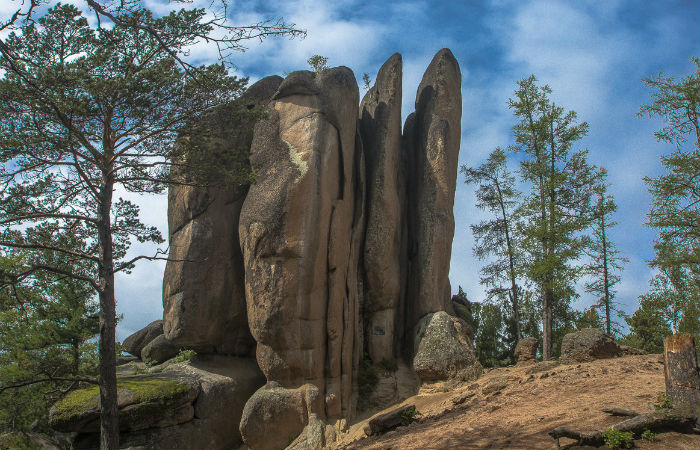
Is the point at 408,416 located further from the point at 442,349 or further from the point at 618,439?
the point at 618,439

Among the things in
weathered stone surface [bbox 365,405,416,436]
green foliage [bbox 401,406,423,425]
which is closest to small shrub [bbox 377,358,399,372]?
green foliage [bbox 401,406,423,425]

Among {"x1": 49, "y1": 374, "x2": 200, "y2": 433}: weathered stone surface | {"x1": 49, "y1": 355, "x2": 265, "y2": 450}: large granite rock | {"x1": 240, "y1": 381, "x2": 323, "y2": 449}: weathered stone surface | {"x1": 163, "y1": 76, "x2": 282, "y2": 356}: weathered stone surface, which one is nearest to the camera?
{"x1": 49, "y1": 374, "x2": 200, "y2": 433}: weathered stone surface

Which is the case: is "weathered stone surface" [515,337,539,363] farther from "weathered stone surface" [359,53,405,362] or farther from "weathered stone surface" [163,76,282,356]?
"weathered stone surface" [163,76,282,356]

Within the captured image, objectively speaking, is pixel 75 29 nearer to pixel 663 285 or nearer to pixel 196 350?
pixel 196 350

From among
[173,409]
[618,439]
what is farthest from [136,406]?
[618,439]

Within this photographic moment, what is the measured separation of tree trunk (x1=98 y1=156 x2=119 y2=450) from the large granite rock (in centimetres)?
378

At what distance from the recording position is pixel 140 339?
2261cm

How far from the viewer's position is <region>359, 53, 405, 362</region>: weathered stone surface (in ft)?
63.9

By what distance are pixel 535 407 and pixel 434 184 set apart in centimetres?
1011

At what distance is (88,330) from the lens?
19906mm

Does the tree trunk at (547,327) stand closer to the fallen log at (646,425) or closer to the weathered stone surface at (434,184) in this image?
the weathered stone surface at (434,184)

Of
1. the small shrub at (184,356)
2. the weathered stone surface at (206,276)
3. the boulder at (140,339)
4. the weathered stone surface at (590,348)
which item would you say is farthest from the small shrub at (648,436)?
the boulder at (140,339)

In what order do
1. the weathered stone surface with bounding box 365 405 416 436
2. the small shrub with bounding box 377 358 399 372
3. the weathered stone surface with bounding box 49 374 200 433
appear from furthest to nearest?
the small shrub with bounding box 377 358 399 372 → the weathered stone surface with bounding box 49 374 200 433 → the weathered stone surface with bounding box 365 405 416 436

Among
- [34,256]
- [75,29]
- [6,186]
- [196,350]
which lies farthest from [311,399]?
[75,29]
